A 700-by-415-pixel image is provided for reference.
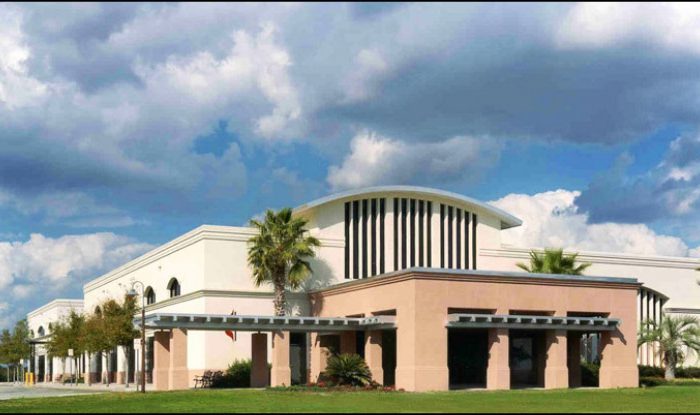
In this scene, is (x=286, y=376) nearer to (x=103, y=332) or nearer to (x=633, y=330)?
(x=633, y=330)

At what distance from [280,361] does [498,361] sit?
9.79 m

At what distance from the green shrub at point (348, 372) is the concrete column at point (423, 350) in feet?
5.91

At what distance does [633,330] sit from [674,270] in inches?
831

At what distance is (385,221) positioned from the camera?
57.0 meters

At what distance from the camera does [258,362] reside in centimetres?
4678

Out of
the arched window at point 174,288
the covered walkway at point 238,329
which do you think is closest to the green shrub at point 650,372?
the covered walkway at point 238,329

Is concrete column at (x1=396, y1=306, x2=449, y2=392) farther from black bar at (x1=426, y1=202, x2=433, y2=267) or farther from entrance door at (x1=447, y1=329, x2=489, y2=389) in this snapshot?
black bar at (x1=426, y1=202, x2=433, y2=267)

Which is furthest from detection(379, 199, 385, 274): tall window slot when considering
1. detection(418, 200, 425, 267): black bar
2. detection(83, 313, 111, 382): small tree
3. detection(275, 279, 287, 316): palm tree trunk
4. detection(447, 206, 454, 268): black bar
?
detection(83, 313, 111, 382): small tree

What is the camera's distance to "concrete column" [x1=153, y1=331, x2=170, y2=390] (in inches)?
1726

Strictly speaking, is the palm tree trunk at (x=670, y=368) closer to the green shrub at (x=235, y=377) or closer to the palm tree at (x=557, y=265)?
the palm tree at (x=557, y=265)

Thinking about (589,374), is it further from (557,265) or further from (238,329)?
(238,329)

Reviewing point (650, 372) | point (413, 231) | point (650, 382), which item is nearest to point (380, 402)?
point (650, 382)

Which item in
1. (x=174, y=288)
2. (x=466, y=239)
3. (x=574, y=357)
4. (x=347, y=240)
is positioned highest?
(x=466, y=239)

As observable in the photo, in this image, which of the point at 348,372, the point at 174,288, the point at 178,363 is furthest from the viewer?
the point at 174,288
